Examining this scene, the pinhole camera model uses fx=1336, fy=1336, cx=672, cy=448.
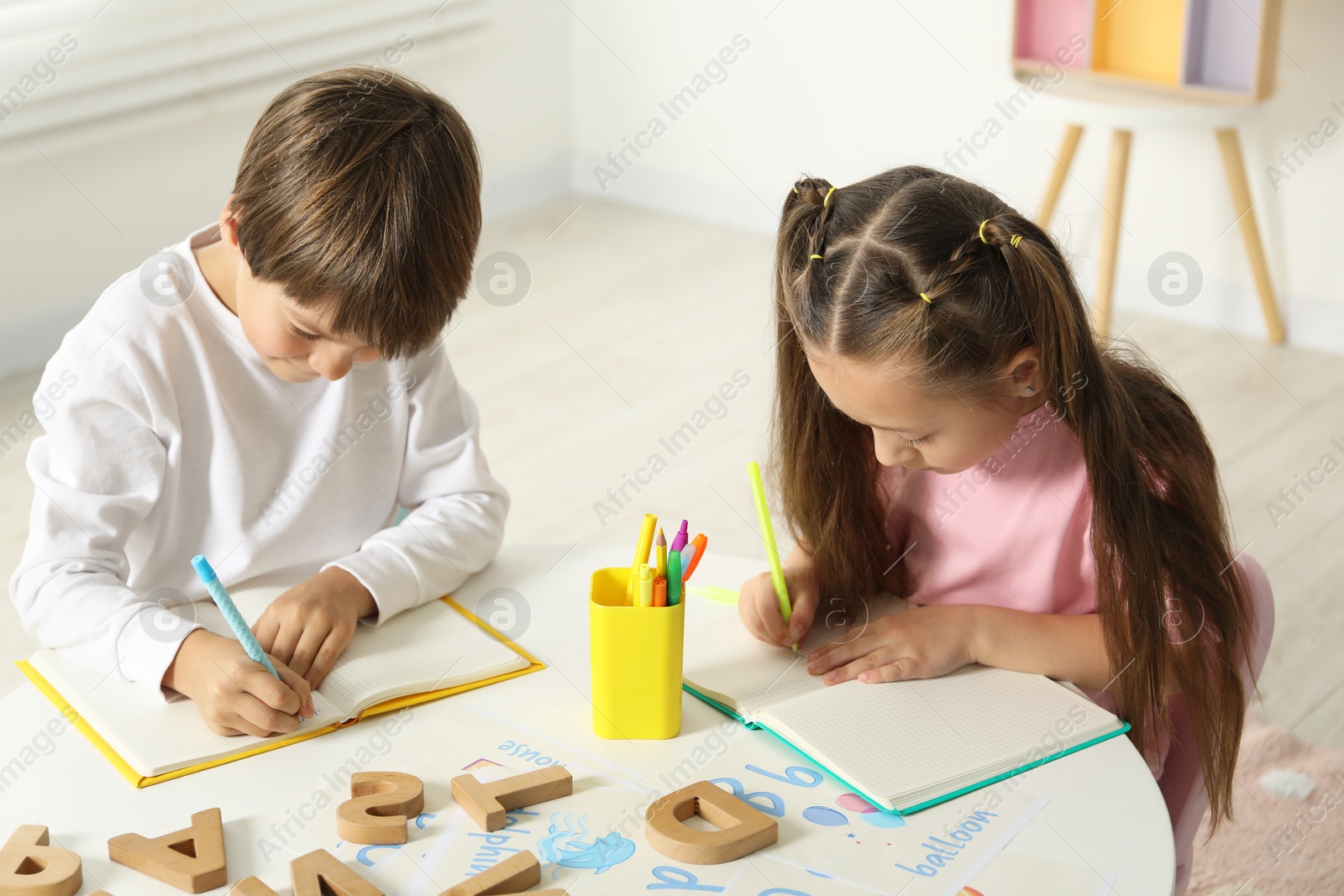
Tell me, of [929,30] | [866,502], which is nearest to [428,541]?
[866,502]

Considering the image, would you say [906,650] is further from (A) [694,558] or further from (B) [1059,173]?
(B) [1059,173]

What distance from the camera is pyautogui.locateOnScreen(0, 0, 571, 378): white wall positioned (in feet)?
9.88

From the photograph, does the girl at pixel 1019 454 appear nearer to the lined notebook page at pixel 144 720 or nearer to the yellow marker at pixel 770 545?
the yellow marker at pixel 770 545

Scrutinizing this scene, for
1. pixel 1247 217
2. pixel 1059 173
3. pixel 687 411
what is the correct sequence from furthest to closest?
1. pixel 1059 173
2. pixel 1247 217
3. pixel 687 411

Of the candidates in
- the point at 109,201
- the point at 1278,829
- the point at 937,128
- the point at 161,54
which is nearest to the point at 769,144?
the point at 937,128

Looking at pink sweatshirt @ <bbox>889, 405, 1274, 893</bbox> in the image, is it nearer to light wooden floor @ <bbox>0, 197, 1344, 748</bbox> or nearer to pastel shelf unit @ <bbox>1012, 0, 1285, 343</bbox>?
light wooden floor @ <bbox>0, 197, 1344, 748</bbox>

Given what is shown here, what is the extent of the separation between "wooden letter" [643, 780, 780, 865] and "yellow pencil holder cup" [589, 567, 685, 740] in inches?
3.2

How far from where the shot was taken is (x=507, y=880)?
2.74 feet

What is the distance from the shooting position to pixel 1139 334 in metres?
3.31

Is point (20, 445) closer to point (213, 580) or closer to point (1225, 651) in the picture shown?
point (213, 580)

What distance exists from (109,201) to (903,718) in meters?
2.74

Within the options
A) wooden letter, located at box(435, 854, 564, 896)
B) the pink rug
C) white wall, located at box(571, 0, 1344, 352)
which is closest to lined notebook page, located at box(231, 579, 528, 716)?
wooden letter, located at box(435, 854, 564, 896)

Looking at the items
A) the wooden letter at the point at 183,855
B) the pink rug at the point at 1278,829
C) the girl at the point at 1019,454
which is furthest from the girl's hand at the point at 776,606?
the pink rug at the point at 1278,829

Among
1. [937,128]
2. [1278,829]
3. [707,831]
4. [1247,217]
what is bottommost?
[1278,829]
